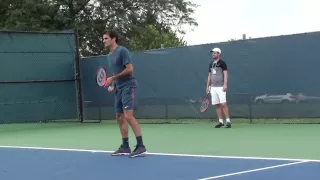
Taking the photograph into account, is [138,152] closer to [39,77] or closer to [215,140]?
[215,140]

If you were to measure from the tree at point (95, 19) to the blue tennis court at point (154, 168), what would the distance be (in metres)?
19.3

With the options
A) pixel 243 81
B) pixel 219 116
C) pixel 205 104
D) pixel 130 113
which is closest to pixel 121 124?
pixel 130 113

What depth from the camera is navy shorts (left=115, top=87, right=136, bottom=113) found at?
652 cm

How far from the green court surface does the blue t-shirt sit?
42.1 inches

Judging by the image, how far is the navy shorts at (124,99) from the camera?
6.52 meters

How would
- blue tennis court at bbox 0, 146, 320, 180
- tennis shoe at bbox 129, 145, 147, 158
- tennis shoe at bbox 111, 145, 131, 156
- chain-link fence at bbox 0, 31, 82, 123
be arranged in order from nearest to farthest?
blue tennis court at bbox 0, 146, 320, 180
tennis shoe at bbox 129, 145, 147, 158
tennis shoe at bbox 111, 145, 131, 156
chain-link fence at bbox 0, 31, 82, 123

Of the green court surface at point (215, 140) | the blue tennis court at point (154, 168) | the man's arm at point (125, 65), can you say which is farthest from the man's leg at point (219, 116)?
the man's arm at point (125, 65)

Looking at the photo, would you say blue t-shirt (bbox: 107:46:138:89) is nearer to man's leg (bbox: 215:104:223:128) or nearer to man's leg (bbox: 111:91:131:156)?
man's leg (bbox: 111:91:131:156)

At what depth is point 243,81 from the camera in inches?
437

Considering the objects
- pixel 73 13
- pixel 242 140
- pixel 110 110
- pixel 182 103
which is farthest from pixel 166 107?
pixel 73 13

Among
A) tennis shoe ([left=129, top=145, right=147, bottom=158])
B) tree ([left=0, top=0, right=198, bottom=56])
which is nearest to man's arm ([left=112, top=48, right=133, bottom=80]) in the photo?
tennis shoe ([left=129, top=145, right=147, bottom=158])

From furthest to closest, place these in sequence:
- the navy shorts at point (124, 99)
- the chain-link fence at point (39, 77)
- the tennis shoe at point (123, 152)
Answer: the chain-link fence at point (39, 77) < the tennis shoe at point (123, 152) < the navy shorts at point (124, 99)

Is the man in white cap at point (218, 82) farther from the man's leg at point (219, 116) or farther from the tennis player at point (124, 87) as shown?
the tennis player at point (124, 87)

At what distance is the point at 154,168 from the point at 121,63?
166 cm
